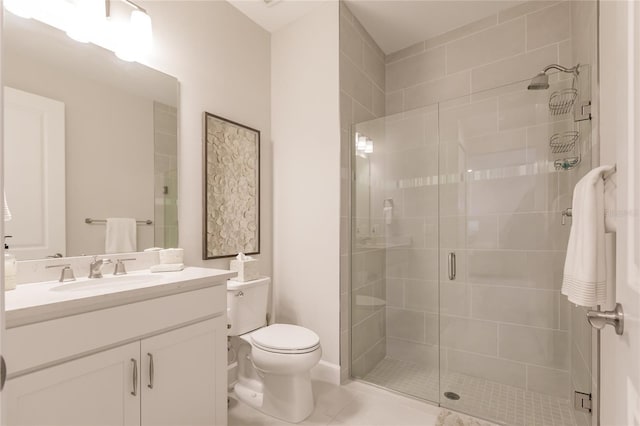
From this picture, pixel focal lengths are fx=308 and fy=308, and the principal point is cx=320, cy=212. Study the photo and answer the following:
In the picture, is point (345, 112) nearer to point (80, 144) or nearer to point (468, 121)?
point (468, 121)

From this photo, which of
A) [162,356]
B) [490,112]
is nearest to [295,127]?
[490,112]

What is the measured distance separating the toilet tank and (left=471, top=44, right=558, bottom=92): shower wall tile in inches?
92.1

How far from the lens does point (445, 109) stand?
2.22m

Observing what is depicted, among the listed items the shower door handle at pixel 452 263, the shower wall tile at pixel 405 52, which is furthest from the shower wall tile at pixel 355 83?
the shower door handle at pixel 452 263

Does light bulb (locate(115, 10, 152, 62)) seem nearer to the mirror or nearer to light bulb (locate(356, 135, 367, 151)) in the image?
the mirror

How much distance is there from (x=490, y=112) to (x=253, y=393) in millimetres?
2446

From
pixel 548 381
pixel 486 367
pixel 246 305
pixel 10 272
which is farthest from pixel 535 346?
pixel 10 272

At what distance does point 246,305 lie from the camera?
1982mm

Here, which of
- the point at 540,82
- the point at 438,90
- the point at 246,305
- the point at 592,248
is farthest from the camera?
the point at 438,90

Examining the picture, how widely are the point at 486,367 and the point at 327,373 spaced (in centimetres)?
115

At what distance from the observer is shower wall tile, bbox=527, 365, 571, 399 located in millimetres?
1941

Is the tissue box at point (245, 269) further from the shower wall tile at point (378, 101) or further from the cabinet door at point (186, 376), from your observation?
A: the shower wall tile at point (378, 101)

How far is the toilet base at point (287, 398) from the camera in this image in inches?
69.8

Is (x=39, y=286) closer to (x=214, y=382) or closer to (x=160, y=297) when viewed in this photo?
(x=160, y=297)
